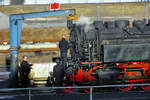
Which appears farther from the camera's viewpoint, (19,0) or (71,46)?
(19,0)

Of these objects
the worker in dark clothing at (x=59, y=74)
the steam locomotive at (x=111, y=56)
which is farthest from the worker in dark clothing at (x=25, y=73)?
the steam locomotive at (x=111, y=56)

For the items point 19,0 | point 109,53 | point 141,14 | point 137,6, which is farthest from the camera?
point 19,0

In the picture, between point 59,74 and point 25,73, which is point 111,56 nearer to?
point 59,74

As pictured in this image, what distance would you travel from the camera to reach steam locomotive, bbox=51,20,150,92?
11.1 m

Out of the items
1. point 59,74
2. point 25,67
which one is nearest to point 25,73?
point 25,67

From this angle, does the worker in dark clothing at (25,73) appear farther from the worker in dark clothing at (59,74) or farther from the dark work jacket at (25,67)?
the worker in dark clothing at (59,74)

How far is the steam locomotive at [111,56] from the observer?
36.4 feet

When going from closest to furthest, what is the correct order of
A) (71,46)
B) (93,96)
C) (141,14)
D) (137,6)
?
1. (93,96)
2. (71,46)
3. (141,14)
4. (137,6)

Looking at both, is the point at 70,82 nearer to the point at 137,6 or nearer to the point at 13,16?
the point at 13,16

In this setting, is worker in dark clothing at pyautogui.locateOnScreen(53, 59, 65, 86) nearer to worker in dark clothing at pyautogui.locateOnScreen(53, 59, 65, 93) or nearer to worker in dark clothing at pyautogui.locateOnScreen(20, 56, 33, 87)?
worker in dark clothing at pyautogui.locateOnScreen(53, 59, 65, 93)

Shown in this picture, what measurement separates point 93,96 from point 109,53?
3.17 m

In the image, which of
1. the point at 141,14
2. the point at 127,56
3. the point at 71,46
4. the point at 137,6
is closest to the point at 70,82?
the point at 71,46

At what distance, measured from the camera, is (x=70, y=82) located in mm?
11367

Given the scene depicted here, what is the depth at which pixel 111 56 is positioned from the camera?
11.1 metres
